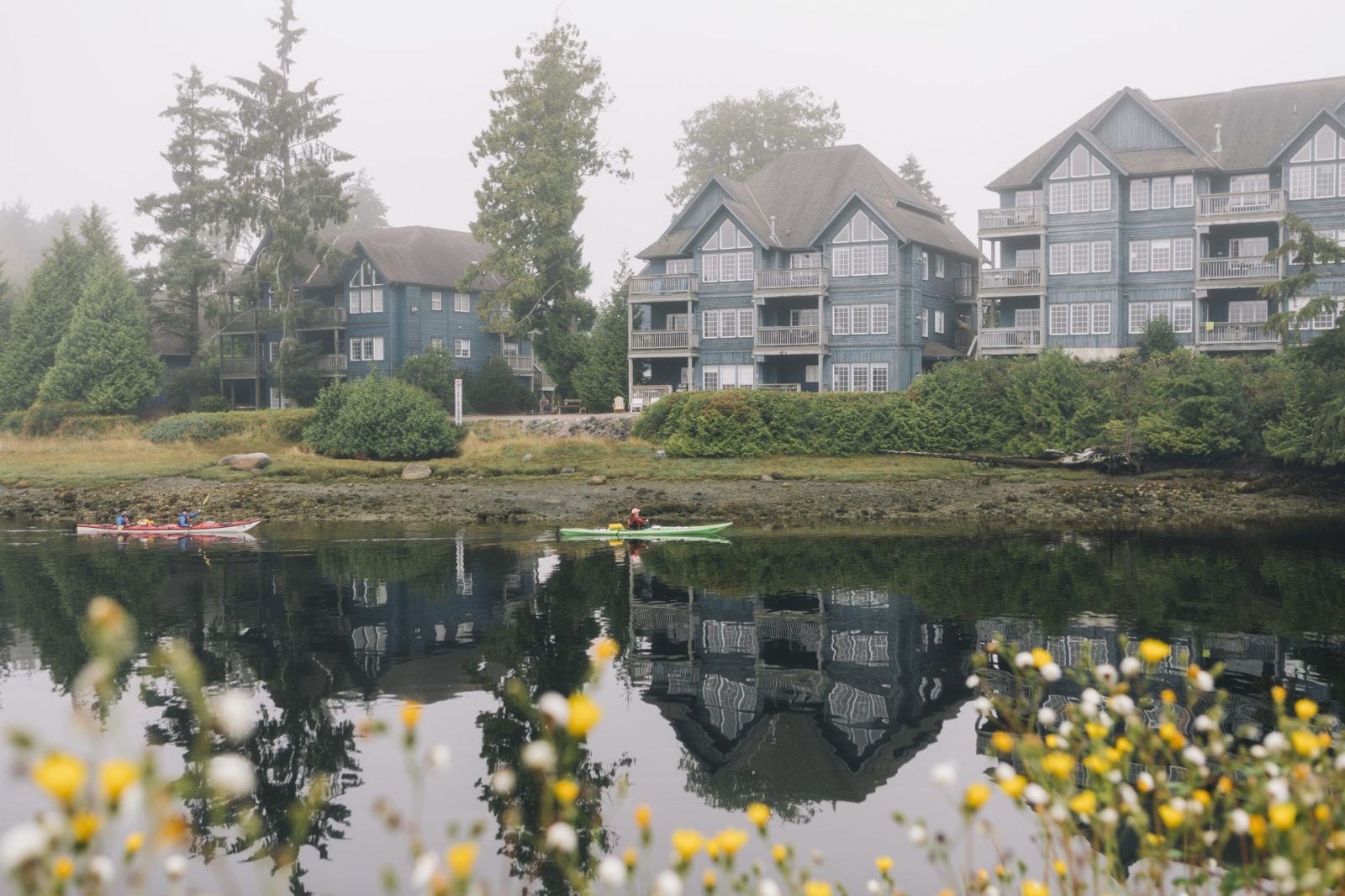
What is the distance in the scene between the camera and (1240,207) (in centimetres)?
5431

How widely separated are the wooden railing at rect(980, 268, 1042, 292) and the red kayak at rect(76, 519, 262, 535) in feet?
114

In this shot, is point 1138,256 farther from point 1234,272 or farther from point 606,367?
point 606,367

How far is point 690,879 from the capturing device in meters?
11.9

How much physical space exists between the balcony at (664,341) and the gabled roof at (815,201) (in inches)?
170

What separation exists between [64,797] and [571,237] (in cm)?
6634

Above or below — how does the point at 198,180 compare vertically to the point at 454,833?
above

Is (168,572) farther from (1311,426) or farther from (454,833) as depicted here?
(1311,426)

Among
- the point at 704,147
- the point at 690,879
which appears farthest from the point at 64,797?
the point at 704,147

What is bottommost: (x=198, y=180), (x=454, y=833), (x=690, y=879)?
(x=690, y=879)

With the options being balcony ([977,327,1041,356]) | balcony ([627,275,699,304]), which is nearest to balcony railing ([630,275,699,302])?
balcony ([627,275,699,304])

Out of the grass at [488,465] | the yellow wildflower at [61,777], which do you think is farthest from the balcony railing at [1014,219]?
the yellow wildflower at [61,777]

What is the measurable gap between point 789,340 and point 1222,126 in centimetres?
2215

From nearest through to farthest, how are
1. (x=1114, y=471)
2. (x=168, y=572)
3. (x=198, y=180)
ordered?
(x=168, y=572), (x=1114, y=471), (x=198, y=180)

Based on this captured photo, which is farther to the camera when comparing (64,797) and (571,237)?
(571,237)
